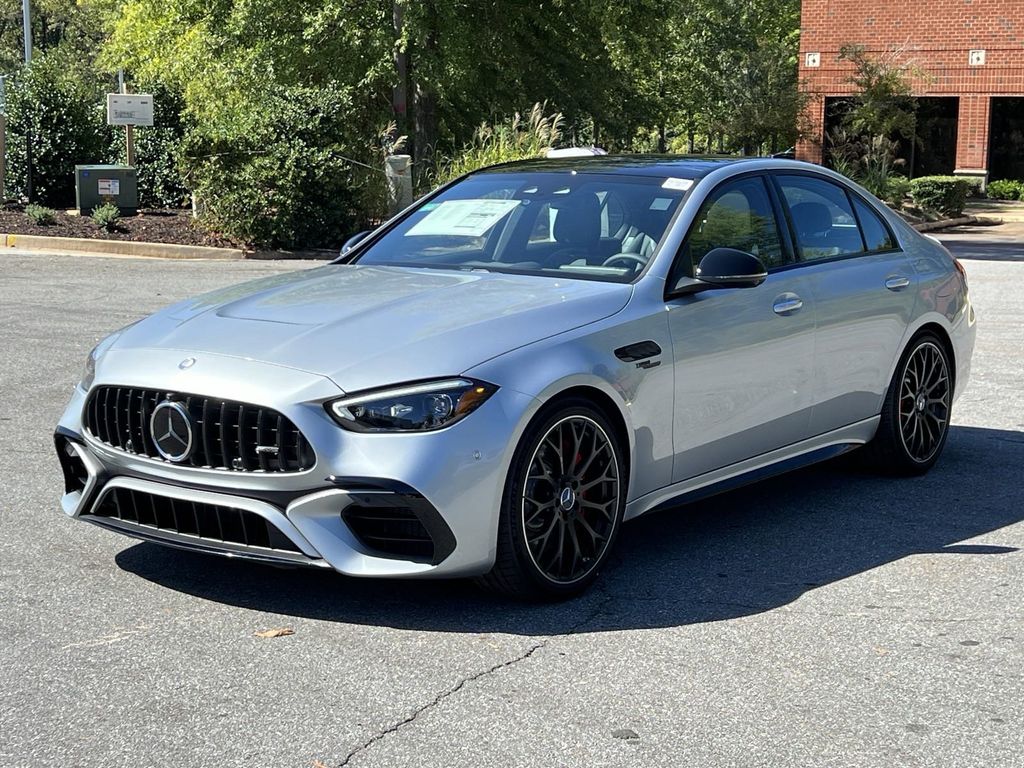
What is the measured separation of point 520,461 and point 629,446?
2.15 ft

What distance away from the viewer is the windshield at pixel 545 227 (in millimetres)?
6105

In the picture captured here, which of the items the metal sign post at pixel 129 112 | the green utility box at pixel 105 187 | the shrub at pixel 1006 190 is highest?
the metal sign post at pixel 129 112

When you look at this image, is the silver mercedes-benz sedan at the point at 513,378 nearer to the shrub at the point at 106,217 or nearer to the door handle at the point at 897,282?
the door handle at the point at 897,282

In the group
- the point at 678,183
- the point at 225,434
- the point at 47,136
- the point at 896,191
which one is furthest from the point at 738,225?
the point at 896,191

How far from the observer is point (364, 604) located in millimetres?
5242

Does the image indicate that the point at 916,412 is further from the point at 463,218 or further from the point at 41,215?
the point at 41,215

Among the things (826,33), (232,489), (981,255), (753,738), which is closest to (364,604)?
(232,489)

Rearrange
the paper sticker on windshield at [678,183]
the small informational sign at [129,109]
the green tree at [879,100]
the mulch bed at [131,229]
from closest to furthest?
the paper sticker on windshield at [678,183] → the mulch bed at [131,229] → the small informational sign at [129,109] → the green tree at [879,100]

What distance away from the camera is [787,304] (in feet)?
21.1

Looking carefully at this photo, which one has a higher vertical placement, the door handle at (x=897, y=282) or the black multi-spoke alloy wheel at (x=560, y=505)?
the door handle at (x=897, y=282)

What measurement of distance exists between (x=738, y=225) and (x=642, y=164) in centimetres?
58

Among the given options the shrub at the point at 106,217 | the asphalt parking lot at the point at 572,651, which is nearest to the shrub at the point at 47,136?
the shrub at the point at 106,217

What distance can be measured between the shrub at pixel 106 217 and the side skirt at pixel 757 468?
54.4 ft

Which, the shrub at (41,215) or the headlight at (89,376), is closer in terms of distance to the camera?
the headlight at (89,376)
